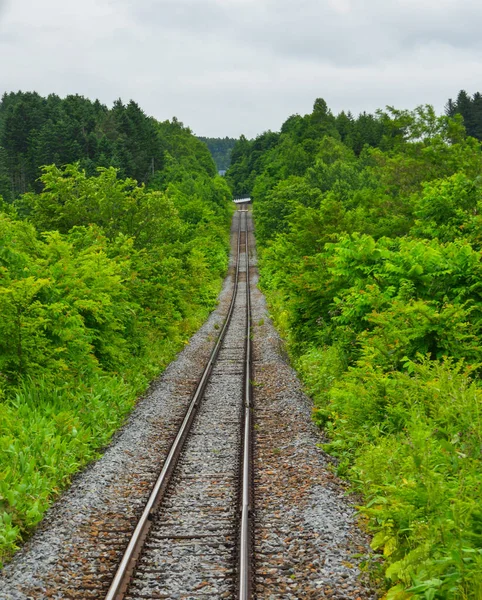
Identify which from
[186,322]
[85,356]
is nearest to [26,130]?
[186,322]

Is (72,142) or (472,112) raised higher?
(472,112)

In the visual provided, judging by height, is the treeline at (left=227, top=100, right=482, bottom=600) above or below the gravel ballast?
above

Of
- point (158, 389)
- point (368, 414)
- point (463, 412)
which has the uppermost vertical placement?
point (463, 412)

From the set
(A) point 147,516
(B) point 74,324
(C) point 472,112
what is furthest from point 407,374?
(C) point 472,112

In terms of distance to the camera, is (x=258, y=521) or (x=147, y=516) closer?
(x=258, y=521)

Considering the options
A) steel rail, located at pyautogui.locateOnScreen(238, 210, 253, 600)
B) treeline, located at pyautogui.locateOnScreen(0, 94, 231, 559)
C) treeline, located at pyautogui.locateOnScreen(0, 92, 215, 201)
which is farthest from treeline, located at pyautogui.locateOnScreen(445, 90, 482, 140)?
steel rail, located at pyautogui.locateOnScreen(238, 210, 253, 600)

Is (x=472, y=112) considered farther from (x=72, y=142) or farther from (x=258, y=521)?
(x=258, y=521)

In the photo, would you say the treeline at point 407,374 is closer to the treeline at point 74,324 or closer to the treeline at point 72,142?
the treeline at point 74,324

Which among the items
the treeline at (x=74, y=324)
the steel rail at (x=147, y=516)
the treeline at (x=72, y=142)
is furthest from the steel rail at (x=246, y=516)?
the treeline at (x=72, y=142)

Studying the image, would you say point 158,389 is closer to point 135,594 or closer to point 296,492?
point 296,492

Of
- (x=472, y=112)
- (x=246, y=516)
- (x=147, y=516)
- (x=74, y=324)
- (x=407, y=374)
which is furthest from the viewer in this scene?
(x=472, y=112)

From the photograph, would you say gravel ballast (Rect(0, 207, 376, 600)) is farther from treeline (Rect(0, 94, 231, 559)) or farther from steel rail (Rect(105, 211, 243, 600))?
treeline (Rect(0, 94, 231, 559))

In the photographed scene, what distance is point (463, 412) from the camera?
7.64 m

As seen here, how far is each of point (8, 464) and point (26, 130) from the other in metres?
81.0
